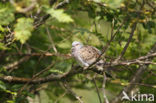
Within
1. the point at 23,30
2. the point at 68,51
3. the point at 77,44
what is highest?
the point at 23,30

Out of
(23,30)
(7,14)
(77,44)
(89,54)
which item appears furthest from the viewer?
(77,44)

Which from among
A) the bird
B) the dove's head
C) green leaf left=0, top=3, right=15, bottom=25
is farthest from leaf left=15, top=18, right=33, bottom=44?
the dove's head

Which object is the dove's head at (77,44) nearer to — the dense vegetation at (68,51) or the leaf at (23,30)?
the dense vegetation at (68,51)

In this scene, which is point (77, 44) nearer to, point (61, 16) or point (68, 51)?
point (68, 51)

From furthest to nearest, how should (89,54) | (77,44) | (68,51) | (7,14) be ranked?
(68,51) → (77,44) → (89,54) → (7,14)

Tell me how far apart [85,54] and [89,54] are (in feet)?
0.28

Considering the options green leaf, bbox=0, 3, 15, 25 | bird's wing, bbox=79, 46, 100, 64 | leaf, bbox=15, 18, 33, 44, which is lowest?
Answer: bird's wing, bbox=79, 46, 100, 64

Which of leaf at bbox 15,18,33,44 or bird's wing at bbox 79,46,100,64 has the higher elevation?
leaf at bbox 15,18,33,44

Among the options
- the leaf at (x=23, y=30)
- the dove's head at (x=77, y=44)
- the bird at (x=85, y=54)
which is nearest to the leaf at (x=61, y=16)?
the leaf at (x=23, y=30)

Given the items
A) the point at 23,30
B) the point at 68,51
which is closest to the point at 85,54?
the point at 68,51

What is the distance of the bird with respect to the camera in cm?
436

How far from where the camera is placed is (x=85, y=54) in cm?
453

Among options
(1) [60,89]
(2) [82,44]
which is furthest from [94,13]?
(1) [60,89]

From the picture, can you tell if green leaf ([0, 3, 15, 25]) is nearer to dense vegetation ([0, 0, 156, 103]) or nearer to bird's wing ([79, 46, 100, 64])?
dense vegetation ([0, 0, 156, 103])
